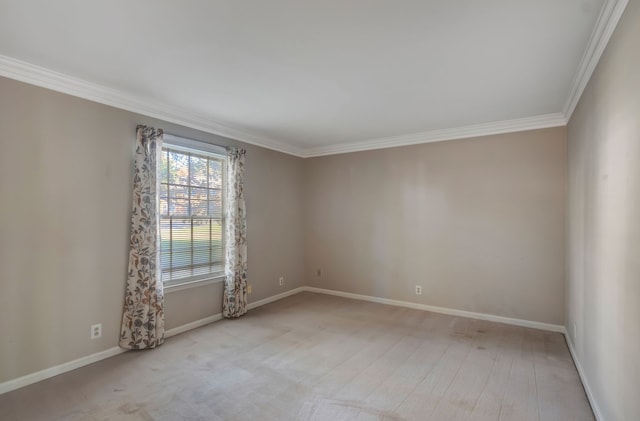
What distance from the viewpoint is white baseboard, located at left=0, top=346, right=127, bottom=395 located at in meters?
2.53

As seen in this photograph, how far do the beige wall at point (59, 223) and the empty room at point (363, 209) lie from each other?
17mm

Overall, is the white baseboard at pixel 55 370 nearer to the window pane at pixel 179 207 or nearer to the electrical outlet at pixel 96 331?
the electrical outlet at pixel 96 331

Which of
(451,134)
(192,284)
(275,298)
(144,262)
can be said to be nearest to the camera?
(144,262)

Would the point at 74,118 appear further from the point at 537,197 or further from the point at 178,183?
the point at 537,197

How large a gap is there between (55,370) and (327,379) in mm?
2355

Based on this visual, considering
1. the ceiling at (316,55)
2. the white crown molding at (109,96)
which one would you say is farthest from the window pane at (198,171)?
the ceiling at (316,55)

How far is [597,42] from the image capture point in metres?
2.12

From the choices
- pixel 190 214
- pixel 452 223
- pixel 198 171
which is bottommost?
pixel 452 223

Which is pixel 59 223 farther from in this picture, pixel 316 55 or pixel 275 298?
pixel 275 298

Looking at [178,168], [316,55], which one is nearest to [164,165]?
[178,168]

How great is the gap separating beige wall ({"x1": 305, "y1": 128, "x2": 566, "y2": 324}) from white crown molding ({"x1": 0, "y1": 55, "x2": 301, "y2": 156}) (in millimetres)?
2084

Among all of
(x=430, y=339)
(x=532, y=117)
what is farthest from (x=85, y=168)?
(x=532, y=117)

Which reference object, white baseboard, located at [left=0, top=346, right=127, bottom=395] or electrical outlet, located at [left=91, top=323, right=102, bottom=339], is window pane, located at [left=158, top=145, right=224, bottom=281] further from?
white baseboard, located at [left=0, top=346, right=127, bottom=395]

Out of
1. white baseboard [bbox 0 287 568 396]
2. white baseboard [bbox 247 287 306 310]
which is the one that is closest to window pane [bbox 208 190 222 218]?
white baseboard [bbox 0 287 568 396]
